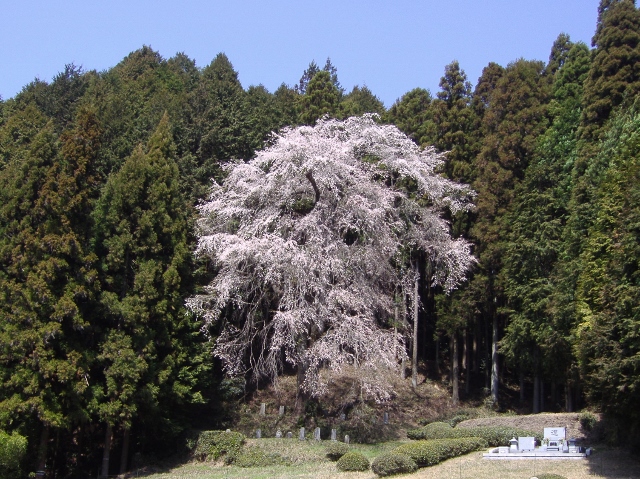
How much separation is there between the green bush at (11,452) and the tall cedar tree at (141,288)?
7.96 feet

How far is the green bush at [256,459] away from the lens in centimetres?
2009

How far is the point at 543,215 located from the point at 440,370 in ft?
37.4

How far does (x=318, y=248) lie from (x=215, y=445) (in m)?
7.29

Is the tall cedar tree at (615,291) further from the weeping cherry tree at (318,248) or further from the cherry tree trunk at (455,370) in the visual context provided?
the cherry tree trunk at (455,370)

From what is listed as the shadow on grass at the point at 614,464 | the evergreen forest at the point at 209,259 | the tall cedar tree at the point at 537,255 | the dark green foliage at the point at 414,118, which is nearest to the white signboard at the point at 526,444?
the shadow on grass at the point at 614,464

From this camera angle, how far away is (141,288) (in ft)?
69.7

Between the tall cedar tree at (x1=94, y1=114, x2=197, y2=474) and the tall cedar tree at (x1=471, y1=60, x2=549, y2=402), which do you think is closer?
the tall cedar tree at (x1=94, y1=114, x2=197, y2=474)

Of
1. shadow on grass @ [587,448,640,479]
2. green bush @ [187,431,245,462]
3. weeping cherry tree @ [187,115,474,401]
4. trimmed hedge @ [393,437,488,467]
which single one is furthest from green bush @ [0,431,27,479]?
shadow on grass @ [587,448,640,479]

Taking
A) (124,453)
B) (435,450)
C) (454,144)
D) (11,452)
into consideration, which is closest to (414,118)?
(454,144)

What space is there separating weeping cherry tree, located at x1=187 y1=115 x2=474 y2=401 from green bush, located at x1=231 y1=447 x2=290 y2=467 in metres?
2.55

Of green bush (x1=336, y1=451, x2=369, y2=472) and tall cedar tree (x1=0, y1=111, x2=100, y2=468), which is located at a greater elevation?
tall cedar tree (x1=0, y1=111, x2=100, y2=468)

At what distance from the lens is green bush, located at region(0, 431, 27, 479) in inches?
687

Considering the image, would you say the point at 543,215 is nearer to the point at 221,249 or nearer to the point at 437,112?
the point at 437,112

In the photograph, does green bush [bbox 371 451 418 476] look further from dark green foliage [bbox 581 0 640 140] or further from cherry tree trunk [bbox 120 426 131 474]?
Result: dark green foliage [bbox 581 0 640 140]
